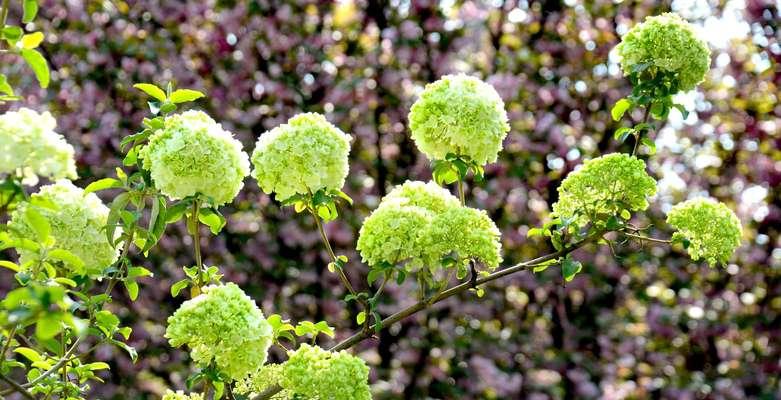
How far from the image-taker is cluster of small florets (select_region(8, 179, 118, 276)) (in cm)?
192

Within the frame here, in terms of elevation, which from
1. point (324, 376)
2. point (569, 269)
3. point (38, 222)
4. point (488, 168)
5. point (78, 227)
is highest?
point (488, 168)

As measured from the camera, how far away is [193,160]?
1807mm

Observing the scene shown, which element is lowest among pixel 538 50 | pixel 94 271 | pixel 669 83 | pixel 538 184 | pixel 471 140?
pixel 94 271

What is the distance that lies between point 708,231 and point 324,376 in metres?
0.86

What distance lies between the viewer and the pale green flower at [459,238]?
1915 mm

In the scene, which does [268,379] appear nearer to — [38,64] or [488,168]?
[38,64]

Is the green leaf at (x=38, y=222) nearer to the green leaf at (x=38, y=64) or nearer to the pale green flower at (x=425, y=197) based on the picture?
the green leaf at (x=38, y=64)

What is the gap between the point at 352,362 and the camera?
184 cm

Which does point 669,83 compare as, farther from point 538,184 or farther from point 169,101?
point 538,184

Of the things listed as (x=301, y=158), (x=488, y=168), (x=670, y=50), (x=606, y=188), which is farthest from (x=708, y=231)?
(x=488, y=168)

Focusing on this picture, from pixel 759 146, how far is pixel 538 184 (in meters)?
1.15

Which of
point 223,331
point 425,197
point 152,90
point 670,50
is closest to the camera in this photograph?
point 223,331

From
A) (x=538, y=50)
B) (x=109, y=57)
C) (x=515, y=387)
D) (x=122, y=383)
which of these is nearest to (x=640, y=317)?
(x=515, y=387)

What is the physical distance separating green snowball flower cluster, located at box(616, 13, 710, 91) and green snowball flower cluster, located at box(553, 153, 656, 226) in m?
0.30
